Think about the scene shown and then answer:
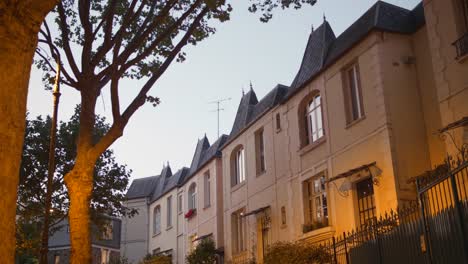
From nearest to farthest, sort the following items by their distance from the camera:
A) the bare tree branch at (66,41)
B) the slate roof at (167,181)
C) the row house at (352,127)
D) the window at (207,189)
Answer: the bare tree branch at (66,41), the row house at (352,127), the window at (207,189), the slate roof at (167,181)

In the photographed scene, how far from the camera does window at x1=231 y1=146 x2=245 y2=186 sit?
27.9 metres

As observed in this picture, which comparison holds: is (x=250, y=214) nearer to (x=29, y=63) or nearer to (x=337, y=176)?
(x=337, y=176)

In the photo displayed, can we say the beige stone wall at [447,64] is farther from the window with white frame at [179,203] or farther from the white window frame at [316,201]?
the window with white frame at [179,203]

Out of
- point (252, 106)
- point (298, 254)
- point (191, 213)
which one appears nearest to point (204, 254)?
point (191, 213)

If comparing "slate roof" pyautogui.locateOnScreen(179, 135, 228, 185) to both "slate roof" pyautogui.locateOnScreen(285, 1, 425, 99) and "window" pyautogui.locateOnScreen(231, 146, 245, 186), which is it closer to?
"window" pyautogui.locateOnScreen(231, 146, 245, 186)

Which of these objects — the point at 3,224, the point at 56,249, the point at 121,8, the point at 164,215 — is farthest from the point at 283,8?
the point at 56,249

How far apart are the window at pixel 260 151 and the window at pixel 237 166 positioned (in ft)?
5.98

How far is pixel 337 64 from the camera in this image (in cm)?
1972

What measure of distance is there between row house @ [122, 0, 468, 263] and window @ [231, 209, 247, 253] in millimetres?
54

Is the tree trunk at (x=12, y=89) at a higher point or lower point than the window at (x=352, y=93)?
lower

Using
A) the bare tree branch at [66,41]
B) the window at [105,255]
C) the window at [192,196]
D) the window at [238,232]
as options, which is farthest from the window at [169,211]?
the bare tree branch at [66,41]

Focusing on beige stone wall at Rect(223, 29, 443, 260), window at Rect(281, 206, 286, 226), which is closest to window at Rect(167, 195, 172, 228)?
window at Rect(281, 206, 286, 226)

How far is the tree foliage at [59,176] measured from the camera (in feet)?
80.8

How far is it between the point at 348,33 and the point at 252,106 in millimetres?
9227
